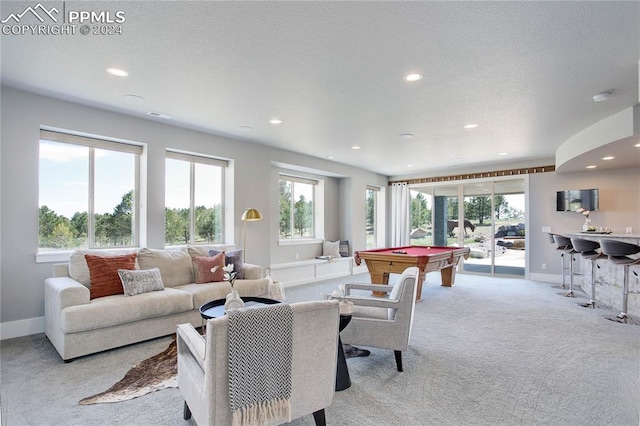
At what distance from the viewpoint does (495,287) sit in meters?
6.46

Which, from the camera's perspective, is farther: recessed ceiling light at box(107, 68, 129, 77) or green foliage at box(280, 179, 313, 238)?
green foliage at box(280, 179, 313, 238)

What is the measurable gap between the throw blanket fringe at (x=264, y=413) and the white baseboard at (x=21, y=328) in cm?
342

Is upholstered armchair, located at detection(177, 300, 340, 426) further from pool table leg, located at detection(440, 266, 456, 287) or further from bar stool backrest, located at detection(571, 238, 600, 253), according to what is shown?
pool table leg, located at detection(440, 266, 456, 287)

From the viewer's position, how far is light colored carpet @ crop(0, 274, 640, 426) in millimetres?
2184

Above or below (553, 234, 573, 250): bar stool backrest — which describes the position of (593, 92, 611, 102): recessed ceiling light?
above

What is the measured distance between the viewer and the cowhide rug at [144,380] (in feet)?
7.89

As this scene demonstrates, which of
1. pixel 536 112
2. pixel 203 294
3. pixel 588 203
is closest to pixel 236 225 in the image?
pixel 203 294

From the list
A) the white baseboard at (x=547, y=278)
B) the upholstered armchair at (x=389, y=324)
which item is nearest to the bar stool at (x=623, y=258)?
the white baseboard at (x=547, y=278)

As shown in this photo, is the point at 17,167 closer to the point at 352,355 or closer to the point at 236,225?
the point at 236,225

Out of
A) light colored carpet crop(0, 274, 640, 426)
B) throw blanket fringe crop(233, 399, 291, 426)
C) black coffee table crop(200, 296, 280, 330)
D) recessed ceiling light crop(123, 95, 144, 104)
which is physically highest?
recessed ceiling light crop(123, 95, 144, 104)

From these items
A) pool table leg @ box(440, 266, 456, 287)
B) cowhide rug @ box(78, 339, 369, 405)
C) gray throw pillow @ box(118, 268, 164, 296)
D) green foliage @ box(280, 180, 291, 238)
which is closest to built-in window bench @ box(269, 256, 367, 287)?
green foliage @ box(280, 180, 291, 238)

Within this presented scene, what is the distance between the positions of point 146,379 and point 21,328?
201 cm

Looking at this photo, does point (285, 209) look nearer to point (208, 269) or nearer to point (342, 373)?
point (208, 269)

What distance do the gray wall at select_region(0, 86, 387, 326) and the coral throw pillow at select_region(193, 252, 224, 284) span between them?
0.79 m
